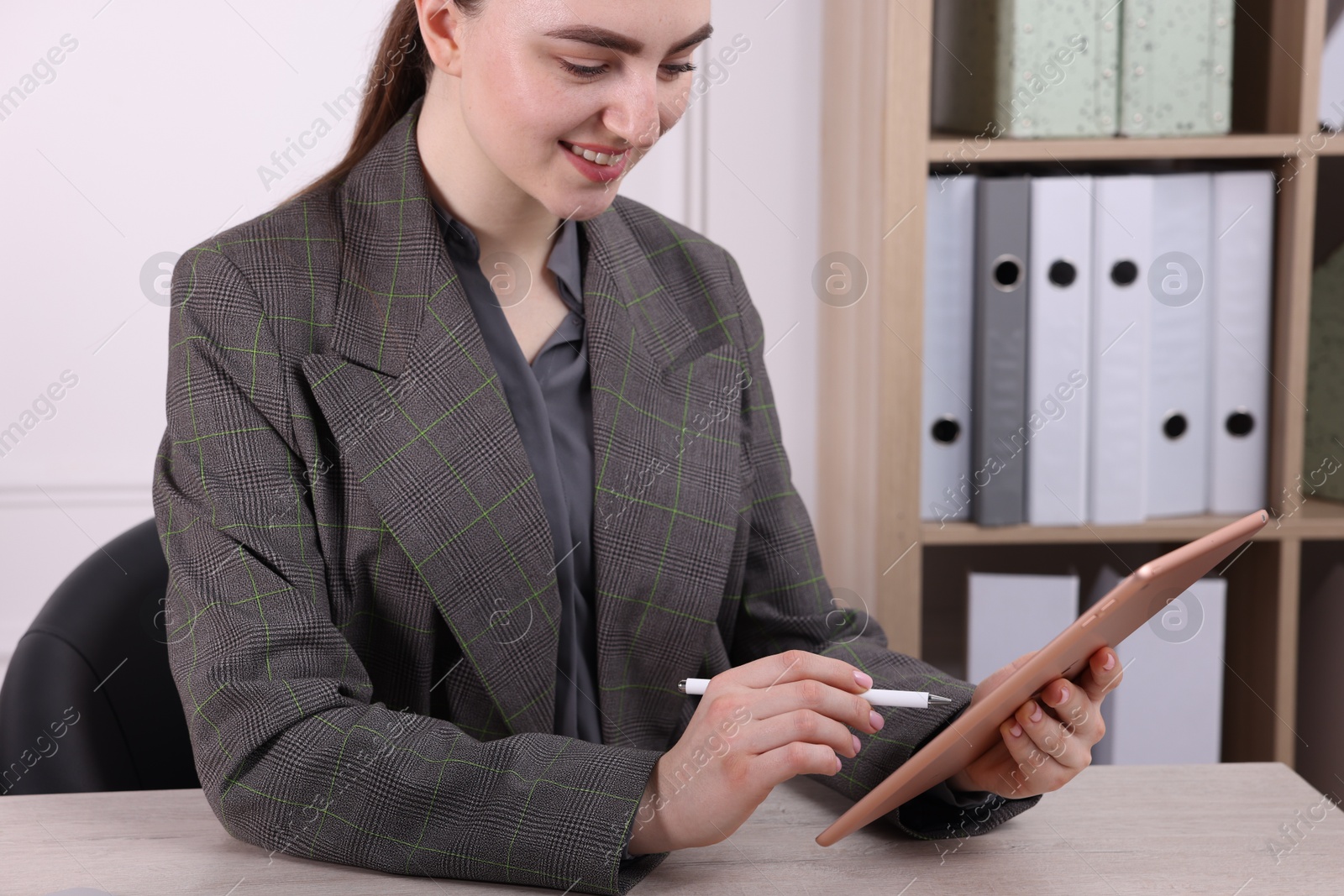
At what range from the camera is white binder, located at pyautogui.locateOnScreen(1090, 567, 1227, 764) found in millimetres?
1652

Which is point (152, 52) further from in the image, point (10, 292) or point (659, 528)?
point (659, 528)

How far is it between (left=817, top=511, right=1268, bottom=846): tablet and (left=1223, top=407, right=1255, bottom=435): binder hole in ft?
3.06

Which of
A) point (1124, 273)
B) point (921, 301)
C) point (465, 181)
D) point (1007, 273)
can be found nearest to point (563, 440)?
point (465, 181)

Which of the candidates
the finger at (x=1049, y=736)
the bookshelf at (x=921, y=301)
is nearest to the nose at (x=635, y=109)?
the finger at (x=1049, y=736)

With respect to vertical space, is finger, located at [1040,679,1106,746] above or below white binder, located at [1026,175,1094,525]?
below

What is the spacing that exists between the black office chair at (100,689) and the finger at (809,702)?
61 centimetres

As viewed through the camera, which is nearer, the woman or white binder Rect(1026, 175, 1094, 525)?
the woman

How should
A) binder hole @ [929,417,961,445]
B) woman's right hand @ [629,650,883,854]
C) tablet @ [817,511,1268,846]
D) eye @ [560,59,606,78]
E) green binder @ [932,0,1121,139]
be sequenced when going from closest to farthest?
1. tablet @ [817,511,1268,846]
2. woman's right hand @ [629,650,883,854]
3. eye @ [560,59,606,78]
4. green binder @ [932,0,1121,139]
5. binder hole @ [929,417,961,445]

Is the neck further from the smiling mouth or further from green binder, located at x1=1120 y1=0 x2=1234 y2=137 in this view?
green binder, located at x1=1120 y1=0 x2=1234 y2=137

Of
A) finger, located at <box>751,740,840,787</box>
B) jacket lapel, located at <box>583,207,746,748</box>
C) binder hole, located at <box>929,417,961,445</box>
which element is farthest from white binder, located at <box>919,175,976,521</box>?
finger, located at <box>751,740,840,787</box>

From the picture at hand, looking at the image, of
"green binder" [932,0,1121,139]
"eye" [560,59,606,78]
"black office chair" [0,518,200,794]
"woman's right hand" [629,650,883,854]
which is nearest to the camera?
"woman's right hand" [629,650,883,854]

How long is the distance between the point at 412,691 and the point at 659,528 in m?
0.27

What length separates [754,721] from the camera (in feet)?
2.65

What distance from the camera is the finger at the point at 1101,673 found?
82 centimetres
